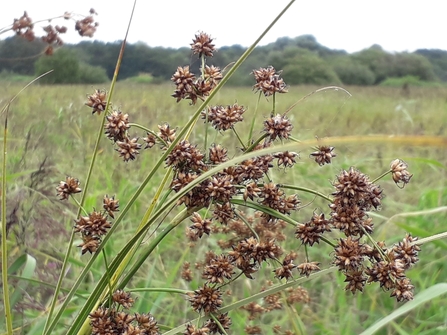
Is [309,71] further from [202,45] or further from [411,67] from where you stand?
[202,45]

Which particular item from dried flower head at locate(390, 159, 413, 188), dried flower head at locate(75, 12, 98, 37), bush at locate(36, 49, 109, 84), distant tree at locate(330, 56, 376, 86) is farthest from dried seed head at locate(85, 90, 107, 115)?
distant tree at locate(330, 56, 376, 86)

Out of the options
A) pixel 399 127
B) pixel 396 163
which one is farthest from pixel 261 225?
pixel 399 127

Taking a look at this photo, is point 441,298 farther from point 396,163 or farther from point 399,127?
point 399,127

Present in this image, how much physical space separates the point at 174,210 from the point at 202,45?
1.09 meters

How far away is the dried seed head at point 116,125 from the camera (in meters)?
0.36

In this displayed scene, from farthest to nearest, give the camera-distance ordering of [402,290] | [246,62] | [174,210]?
[246,62], [174,210], [402,290]

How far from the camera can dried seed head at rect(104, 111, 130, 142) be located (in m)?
0.36

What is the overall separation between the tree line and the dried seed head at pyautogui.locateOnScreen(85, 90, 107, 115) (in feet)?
0.27

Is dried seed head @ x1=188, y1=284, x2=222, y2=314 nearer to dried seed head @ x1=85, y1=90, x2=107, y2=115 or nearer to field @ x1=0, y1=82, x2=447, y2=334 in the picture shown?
field @ x1=0, y1=82, x2=447, y2=334

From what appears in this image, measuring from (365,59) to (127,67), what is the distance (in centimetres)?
240

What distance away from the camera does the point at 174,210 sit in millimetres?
1470

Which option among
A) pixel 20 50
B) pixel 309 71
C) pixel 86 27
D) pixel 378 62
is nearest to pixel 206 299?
pixel 86 27

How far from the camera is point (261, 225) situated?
0.70 meters

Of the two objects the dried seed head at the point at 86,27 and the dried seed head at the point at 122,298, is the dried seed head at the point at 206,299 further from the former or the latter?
the dried seed head at the point at 86,27
